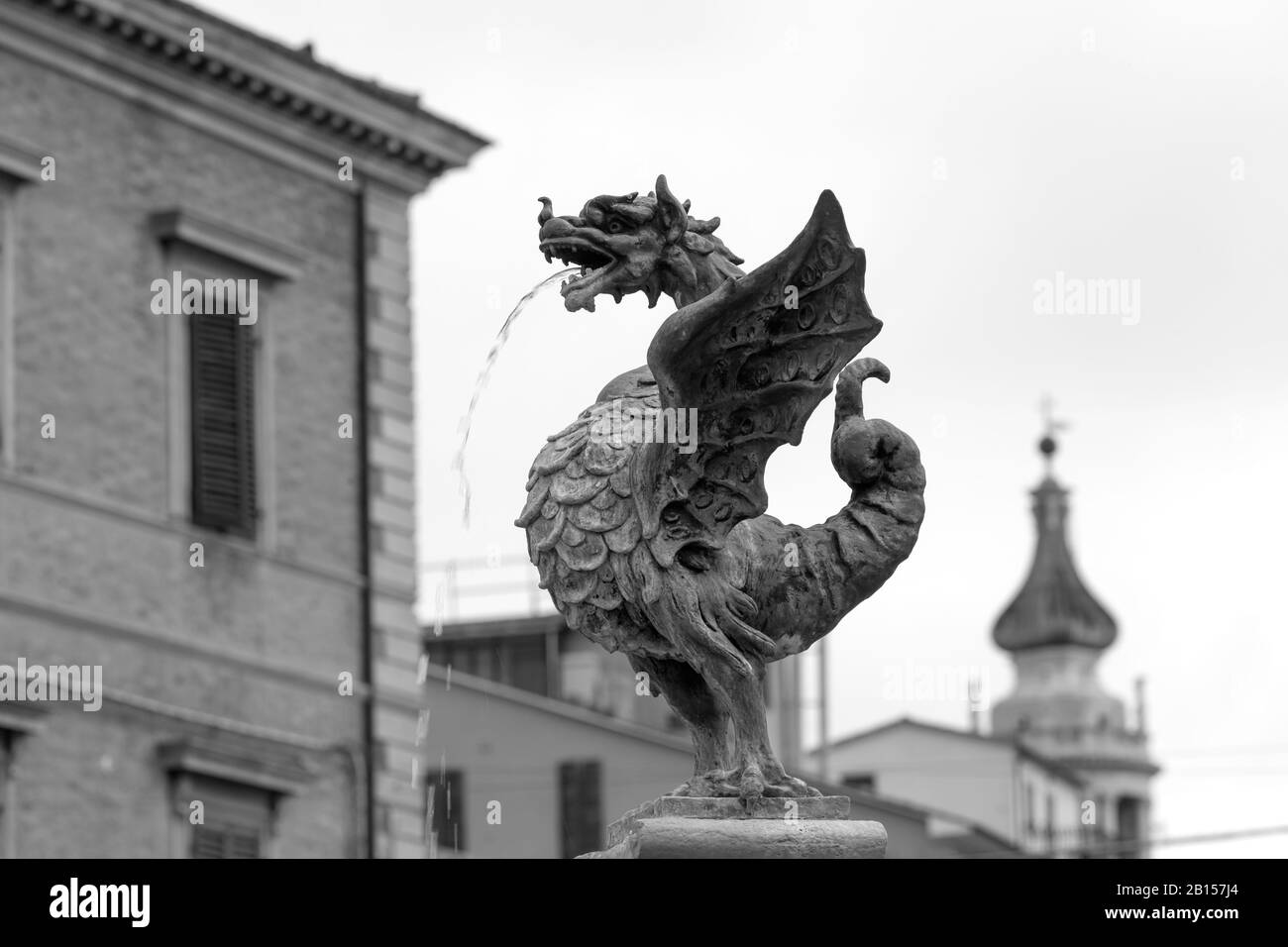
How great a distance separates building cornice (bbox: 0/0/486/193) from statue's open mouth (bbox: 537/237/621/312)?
15454 millimetres

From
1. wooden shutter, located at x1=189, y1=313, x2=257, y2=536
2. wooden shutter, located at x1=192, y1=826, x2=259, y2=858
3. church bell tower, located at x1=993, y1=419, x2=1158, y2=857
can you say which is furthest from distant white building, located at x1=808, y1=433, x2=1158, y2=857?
wooden shutter, located at x1=192, y1=826, x2=259, y2=858

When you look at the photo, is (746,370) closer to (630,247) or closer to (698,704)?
(630,247)

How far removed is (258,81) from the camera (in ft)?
88.2

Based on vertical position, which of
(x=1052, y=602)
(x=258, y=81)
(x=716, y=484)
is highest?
(x=1052, y=602)

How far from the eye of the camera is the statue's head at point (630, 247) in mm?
9812

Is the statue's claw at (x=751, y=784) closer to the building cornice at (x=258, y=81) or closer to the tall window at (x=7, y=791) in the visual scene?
the tall window at (x=7, y=791)

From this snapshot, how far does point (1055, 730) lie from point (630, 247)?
82.8 m

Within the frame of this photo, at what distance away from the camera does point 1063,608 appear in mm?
94750

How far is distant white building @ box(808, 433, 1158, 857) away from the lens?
202 ft

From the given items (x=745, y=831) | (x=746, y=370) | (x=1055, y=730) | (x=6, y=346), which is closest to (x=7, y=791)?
(x=6, y=346)
